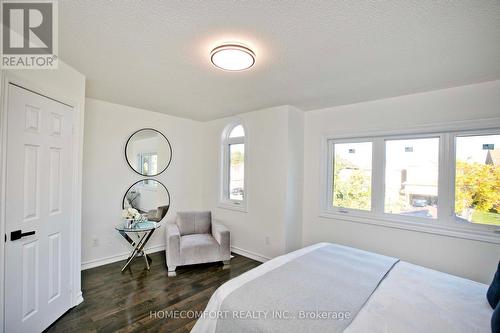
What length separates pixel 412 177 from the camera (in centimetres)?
285

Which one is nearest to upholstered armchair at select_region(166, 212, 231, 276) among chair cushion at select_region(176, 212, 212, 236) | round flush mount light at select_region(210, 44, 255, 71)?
chair cushion at select_region(176, 212, 212, 236)

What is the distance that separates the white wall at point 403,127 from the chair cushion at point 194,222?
65.9 inches

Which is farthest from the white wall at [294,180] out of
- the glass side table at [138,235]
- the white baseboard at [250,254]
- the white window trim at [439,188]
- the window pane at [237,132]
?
the glass side table at [138,235]

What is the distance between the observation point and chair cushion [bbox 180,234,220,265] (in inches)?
124

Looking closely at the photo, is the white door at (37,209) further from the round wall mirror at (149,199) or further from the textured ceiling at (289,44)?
the round wall mirror at (149,199)

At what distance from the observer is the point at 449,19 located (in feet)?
4.72

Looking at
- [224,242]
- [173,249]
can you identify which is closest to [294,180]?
[224,242]

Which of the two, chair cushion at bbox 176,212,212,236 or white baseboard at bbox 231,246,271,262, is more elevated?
chair cushion at bbox 176,212,212,236

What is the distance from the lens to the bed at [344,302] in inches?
47.4

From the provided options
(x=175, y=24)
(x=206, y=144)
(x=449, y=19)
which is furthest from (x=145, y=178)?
(x=449, y=19)

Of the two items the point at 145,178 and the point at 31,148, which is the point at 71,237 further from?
the point at 145,178

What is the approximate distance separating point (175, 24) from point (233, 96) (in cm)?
154

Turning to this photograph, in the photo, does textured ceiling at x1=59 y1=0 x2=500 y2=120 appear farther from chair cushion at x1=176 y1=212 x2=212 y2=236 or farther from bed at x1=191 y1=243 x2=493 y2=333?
chair cushion at x1=176 y1=212 x2=212 y2=236

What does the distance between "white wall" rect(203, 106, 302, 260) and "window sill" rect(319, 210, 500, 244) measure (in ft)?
3.06
